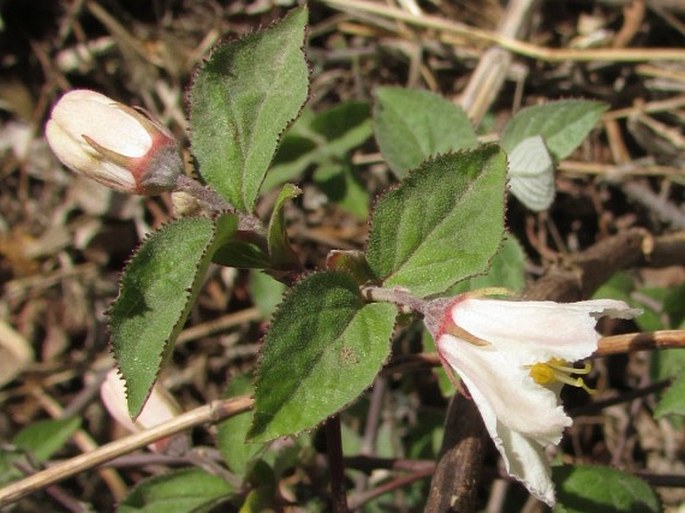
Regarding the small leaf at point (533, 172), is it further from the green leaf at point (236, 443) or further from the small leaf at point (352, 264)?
the green leaf at point (236, 443)

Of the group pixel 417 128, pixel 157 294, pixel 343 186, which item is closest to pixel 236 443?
pixel 157 294

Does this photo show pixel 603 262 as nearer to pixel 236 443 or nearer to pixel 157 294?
pixel 236 443

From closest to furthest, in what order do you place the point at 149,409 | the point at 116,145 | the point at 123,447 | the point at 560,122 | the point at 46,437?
the point at 116,145, the point at 123,447, the point at 149,409, the point at 560,122, the point at 46,437

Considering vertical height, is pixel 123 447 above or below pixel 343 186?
below

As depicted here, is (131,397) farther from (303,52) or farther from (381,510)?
(381,510)

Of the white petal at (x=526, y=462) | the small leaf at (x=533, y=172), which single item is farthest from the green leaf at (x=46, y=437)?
the white petal at (x=526, y=462)

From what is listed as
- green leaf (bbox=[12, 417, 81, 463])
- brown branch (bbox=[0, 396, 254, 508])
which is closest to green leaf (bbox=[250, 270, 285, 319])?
Result: green leaf (bbox=[12, 417, 81, 463])

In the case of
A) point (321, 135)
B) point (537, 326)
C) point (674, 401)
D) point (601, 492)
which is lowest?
point (601, 492)
